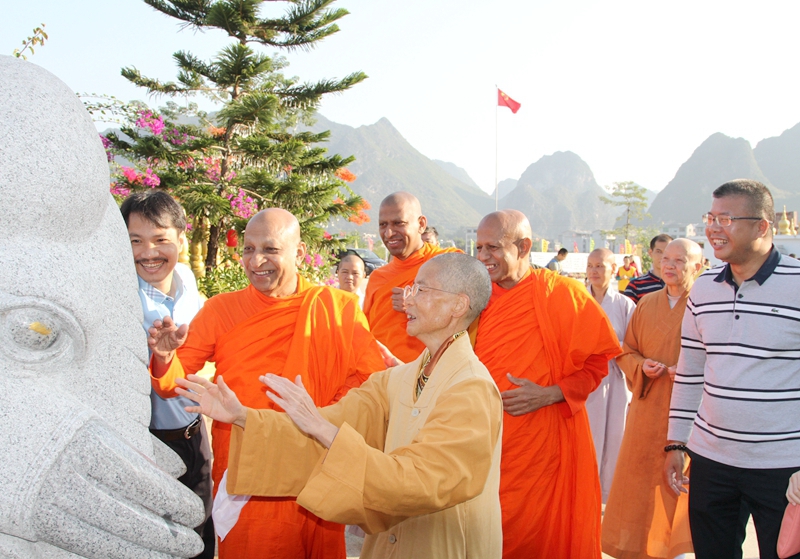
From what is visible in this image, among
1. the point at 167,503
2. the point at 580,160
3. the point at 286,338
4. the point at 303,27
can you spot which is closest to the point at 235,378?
the point at 286,338

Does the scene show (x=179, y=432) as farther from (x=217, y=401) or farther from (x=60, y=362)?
(x=60, y=362)

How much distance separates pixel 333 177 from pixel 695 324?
9.62 metres

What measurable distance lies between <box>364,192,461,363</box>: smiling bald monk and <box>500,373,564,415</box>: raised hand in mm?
942

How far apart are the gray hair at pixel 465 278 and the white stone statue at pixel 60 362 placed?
104 centimetres

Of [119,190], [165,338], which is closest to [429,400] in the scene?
[165,338]

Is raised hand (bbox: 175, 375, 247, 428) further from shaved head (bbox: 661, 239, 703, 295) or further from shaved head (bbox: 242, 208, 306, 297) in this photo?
shaved head (bbox: 661, 239, 703, 295)

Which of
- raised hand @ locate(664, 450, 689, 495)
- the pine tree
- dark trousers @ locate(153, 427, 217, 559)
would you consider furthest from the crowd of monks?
the pine tree

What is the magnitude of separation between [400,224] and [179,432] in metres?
1.95

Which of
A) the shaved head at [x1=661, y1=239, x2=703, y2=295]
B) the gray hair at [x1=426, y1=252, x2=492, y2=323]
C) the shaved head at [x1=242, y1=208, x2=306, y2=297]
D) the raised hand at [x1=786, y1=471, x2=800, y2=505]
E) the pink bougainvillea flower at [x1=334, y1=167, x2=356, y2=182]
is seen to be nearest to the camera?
the gray hair at [x1=426, y1=252, x2=492, y2=323]

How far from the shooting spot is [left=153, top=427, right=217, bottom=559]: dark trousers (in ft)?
9.73

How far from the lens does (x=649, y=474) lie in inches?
153

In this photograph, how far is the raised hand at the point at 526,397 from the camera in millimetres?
3088

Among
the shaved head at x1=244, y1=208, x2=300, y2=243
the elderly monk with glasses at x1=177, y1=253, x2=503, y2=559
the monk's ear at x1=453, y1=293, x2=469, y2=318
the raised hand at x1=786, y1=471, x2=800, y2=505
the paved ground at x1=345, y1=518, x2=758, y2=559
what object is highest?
the shaved head at x1=244, y1=208, x2=300, y2=243

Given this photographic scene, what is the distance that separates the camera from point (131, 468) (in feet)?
4.91
